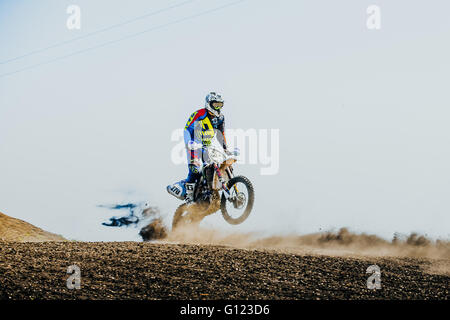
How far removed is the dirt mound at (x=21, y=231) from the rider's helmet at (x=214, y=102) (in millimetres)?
7104

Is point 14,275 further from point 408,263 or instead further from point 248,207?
point 408,263

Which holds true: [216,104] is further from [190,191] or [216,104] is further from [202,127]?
[190,191]

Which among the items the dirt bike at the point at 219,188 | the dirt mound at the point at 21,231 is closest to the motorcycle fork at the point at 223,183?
the dirt bike at the point at 219,188

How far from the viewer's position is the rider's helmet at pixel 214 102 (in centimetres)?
1501

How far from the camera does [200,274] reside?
430 inches

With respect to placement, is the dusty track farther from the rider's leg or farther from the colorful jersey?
the colorful jersey

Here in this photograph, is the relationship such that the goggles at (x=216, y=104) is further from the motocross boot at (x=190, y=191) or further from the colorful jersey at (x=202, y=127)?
the motocross boot at (x=190, y=191)

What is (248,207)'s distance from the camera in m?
14.3

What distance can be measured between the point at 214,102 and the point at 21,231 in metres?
8.45

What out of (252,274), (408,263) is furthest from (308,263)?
(408,263)

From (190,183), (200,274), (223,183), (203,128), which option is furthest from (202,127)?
(200,274)

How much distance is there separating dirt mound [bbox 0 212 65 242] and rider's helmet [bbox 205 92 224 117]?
7.10 meters

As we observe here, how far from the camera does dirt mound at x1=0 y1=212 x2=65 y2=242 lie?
17.4 metres
